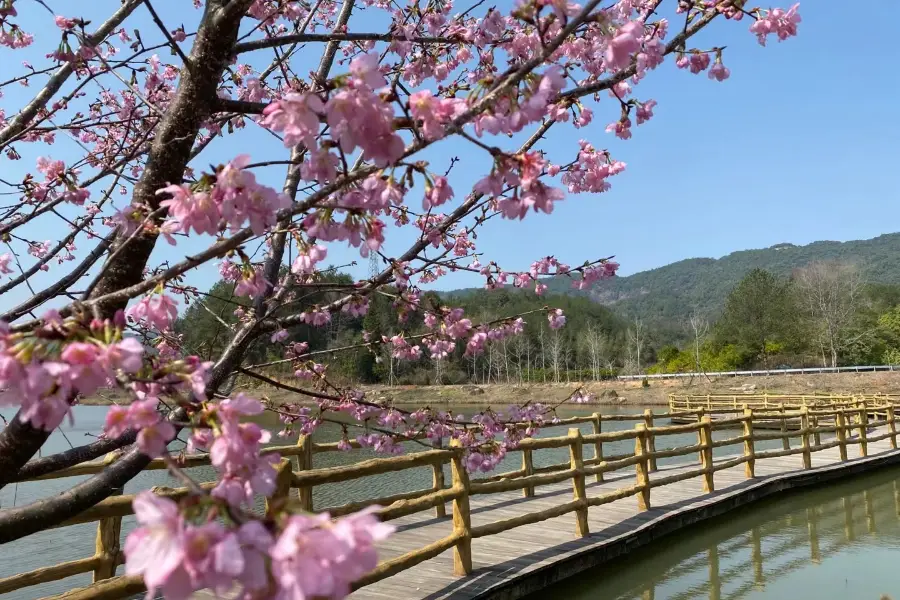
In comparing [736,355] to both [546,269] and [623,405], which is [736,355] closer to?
[623,405]

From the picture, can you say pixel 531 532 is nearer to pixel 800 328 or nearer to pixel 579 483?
pixel 579 483

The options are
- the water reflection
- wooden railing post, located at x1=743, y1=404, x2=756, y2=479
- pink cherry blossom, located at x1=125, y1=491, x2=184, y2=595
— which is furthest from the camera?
wooden railing post, located at x1=743, y1=404, x2=756, y2=479

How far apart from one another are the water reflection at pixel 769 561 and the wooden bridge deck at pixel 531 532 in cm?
28

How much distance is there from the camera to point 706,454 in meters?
8.24

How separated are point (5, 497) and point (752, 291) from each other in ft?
170

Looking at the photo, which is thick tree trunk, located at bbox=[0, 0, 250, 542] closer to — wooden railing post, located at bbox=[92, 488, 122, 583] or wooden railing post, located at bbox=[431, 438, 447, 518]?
wooden railing post, located at bbox=[92, 488, 122, 583]

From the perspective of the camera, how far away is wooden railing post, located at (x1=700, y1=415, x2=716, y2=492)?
8094 mm

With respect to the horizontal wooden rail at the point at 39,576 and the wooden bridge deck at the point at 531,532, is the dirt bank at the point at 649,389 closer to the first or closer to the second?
the wooden bridge deck at the point at 531,532

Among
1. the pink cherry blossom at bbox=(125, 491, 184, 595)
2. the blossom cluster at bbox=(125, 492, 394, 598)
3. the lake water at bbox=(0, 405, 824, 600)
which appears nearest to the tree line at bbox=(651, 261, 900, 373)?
the lake water at bbox=(0, 405, 824, 600)

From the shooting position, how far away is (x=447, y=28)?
3441 mm

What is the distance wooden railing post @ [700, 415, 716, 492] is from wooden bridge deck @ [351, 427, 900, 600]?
0.42 ft

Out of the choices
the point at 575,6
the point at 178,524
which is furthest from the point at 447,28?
the point at 178,524

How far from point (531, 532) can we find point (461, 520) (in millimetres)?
1613

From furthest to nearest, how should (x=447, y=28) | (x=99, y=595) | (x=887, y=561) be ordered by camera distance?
(x=887, y=561)
(x=447, y=28)
(x=99, y=595)
